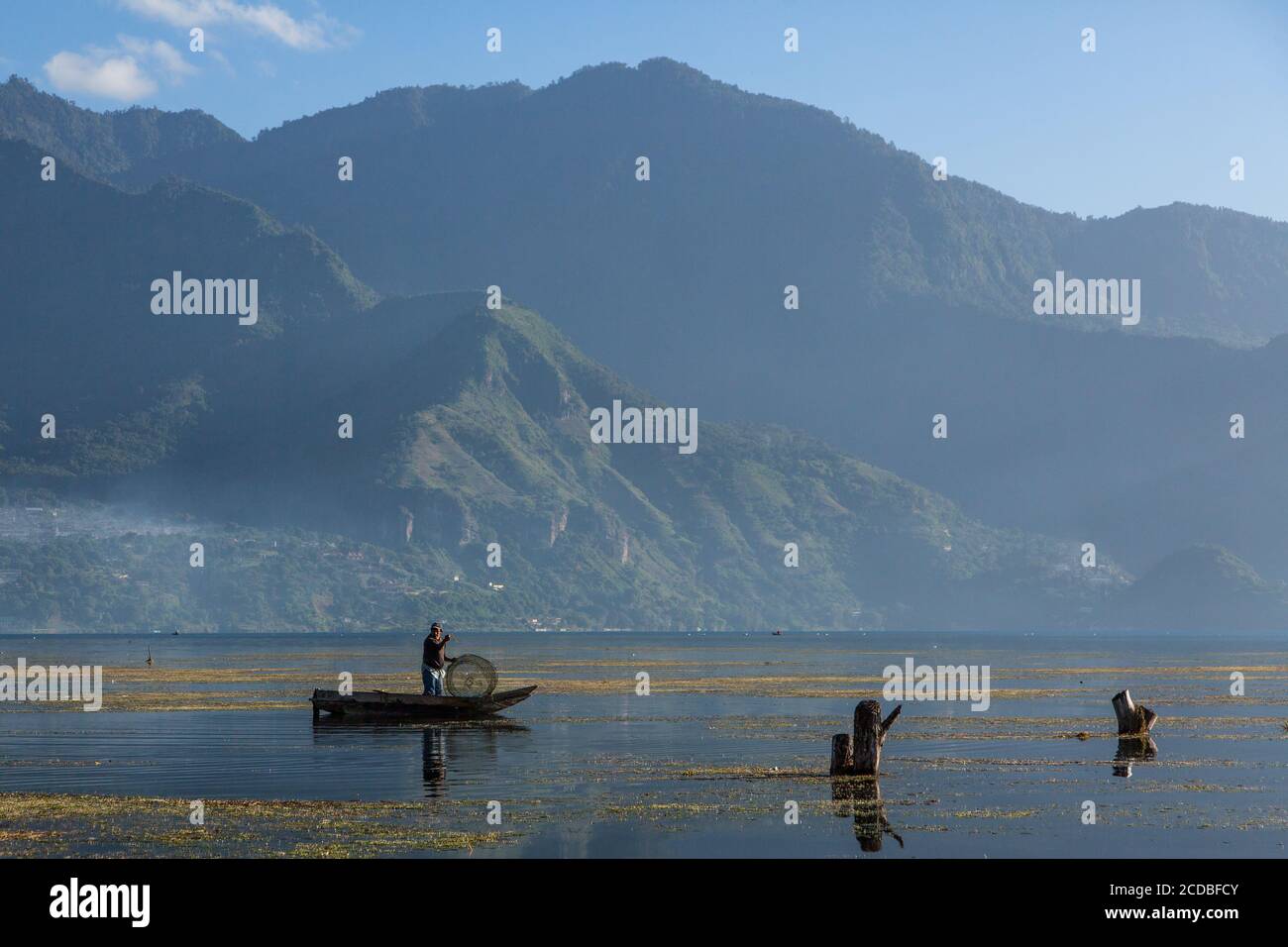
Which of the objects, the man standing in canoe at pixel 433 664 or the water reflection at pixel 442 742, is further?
the man standing in canoe at pixel 433 664

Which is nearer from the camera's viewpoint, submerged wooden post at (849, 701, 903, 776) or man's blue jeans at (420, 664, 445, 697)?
submerged wooden post at (849, 701, 903, 776)

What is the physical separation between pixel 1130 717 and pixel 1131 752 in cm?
653

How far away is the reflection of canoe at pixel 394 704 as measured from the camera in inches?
2381

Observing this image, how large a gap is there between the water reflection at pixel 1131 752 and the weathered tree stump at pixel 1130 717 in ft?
1.73

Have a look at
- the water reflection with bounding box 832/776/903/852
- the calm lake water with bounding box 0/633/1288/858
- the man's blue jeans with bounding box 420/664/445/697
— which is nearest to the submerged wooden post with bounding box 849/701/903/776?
the water reflection with bounding box 832/776/903/852

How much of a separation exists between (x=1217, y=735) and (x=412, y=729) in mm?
27799

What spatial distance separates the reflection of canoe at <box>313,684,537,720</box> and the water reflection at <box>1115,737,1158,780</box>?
2253cm

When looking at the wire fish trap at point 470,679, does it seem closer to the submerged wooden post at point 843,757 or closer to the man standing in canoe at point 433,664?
the man standing in canoe at point 433,664

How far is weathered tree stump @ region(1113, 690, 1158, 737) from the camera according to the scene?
55875 millimetres

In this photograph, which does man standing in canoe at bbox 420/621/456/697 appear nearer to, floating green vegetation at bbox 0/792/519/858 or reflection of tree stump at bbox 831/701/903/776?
reflection of tree stump at bbox 831/701/903/776

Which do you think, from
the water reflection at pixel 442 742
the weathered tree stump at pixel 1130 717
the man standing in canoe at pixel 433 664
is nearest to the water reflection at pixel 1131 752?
the weathered tree stump at pixel 1130 717

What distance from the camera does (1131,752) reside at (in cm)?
5050

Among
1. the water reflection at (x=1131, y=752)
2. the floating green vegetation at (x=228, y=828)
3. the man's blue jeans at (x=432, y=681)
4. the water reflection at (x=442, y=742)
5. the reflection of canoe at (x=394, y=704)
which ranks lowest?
the water reflection at (x=1131, y=752)
